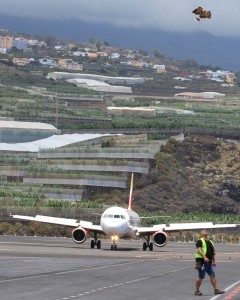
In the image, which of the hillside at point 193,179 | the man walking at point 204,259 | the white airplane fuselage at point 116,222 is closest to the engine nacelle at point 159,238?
the white airplane fuselage at point 116,222

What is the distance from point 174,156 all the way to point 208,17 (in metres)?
112

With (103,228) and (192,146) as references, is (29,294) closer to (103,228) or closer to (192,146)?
(103,228)

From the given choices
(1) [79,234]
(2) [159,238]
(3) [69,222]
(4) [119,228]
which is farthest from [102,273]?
(3) [69,222]

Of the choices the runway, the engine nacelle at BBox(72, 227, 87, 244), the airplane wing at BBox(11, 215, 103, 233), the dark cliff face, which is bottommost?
the runway

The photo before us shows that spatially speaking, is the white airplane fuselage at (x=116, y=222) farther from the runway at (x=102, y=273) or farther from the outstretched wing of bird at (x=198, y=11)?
the outstretched wing of bird at (x=198, y=11)

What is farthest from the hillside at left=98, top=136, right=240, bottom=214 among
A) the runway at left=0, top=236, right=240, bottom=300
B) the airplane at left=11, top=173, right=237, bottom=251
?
the runway at left=0, top=236, right=240, bottom=300

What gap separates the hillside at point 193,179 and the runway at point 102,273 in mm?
49887

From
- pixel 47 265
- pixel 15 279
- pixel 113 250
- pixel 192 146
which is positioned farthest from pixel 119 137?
pixel 15 279

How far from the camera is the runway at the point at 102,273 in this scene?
4912cm

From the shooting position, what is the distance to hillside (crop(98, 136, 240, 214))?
139800 mm

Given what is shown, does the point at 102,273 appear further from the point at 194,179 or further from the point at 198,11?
the point at 194,179

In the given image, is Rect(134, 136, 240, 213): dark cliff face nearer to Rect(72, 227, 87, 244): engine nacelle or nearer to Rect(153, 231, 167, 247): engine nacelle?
Rect(153, 231, 167, 247): engine nacelle

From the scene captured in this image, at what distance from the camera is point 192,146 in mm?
164625

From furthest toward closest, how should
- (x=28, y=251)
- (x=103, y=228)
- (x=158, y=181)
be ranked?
(x=158, y=181)
(x=103, y=228)
(x=28, y=251)
